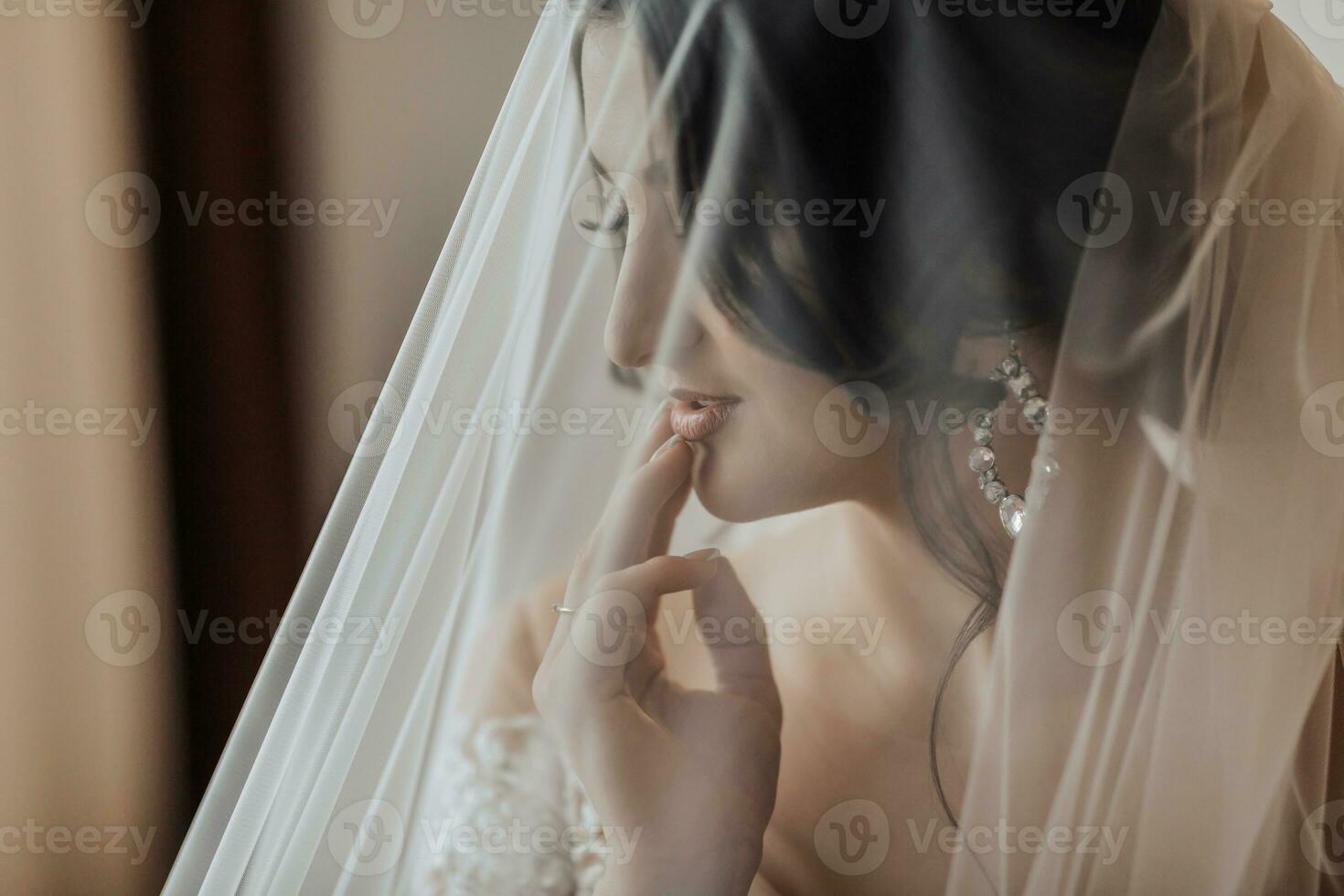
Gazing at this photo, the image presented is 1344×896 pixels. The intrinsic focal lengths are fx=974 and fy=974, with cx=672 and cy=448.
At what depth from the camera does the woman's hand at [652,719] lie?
0.64 meters

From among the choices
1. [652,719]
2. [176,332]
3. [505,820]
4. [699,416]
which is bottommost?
[505,820]

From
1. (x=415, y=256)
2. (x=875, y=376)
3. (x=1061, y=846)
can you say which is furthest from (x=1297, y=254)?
(x=415, y=256)

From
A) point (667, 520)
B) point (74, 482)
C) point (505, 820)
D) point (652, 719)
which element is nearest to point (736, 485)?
point (667, 520)

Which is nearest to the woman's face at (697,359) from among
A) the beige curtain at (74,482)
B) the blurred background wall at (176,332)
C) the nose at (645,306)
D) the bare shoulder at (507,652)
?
the nose at (645,306)

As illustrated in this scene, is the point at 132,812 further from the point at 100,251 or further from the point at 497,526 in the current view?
the point at 497,526

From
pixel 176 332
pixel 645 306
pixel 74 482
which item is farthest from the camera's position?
pixel 176 332

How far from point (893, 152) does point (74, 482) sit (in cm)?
128

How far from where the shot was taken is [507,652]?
0.69 meters

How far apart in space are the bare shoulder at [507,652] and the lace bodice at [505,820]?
0.01 metres

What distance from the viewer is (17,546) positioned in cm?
135

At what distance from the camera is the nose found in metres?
0.65

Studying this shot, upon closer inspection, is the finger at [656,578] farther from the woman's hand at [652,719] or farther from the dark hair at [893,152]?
the dark hair at [893,152]

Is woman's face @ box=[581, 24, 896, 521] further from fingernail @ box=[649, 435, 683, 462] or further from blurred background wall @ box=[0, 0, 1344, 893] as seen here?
blurred background wall @ box=[0, 0, 1344, 893]

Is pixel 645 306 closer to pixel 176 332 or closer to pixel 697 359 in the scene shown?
pixel 697 359
